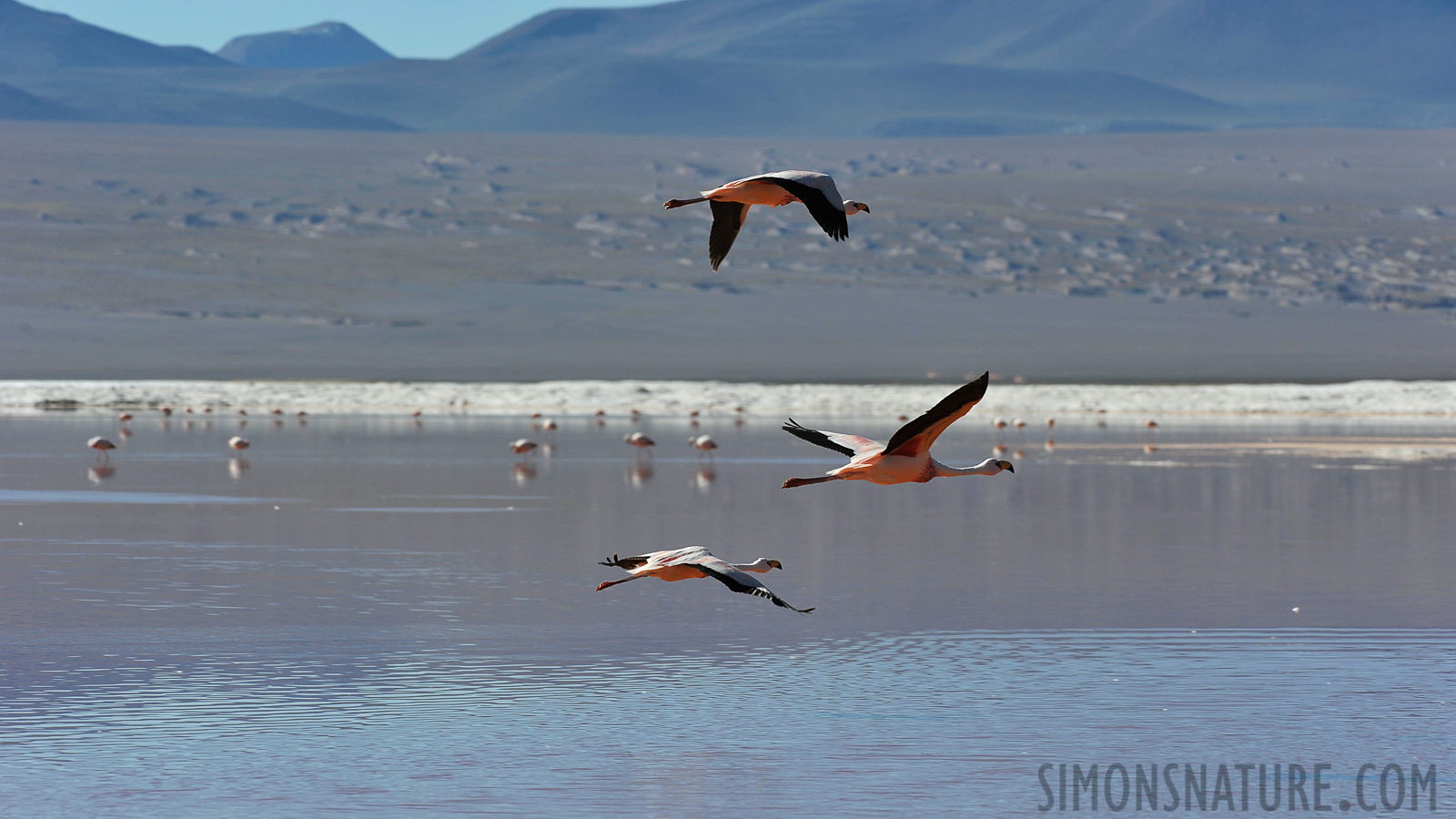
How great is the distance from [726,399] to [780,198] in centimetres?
4094

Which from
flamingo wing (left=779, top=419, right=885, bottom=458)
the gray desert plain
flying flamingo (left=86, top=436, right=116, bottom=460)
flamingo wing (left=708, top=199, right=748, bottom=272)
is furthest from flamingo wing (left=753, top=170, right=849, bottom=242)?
the gray desert plain

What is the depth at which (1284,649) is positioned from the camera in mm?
12172

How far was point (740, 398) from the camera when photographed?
48.8m

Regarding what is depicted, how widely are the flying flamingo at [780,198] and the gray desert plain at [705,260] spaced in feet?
166

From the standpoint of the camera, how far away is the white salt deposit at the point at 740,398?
46.0m

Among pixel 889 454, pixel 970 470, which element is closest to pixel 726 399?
pixel 970 470

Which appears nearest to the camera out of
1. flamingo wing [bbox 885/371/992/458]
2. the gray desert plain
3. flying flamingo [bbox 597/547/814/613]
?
flamingo wing [bbox 885/371/992/458]

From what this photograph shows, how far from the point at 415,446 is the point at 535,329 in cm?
4891

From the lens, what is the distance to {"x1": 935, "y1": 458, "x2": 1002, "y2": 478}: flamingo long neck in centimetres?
907

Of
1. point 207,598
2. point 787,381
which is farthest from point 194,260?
point 207,598

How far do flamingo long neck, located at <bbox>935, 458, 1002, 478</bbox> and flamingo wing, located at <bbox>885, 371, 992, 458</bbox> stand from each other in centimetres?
42

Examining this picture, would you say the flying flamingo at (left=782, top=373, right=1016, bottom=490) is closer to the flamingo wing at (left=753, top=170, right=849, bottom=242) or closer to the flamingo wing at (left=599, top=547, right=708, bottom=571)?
the flamingo wing at (left=599, top=547, right=708, bottom=571)

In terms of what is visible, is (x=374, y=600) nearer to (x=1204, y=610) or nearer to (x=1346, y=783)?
(x=1204, y=610)

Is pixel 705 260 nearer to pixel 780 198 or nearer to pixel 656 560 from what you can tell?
pixel 656 560
